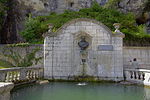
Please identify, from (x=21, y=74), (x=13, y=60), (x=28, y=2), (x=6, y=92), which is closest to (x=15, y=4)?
(x=28, y=2)

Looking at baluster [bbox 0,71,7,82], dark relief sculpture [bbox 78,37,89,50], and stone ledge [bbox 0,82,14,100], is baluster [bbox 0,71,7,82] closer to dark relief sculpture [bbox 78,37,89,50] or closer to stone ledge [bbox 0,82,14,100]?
stone ledge [bbox 0,82,14,100]

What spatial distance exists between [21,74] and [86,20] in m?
4.81

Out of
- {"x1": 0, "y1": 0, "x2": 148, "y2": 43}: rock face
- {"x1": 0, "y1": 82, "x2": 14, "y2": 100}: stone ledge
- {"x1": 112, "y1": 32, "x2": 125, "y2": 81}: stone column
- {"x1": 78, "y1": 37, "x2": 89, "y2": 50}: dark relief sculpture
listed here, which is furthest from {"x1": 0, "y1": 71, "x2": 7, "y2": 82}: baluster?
{"x1": 0, "y1": 0, "x2": 148, "y2": 43}: rock face

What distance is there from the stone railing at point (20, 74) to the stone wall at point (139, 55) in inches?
257

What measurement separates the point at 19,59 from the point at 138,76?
34.3 feet

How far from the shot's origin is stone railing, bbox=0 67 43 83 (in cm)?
781

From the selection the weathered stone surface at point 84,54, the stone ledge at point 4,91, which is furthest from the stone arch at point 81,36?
the stone ledge at point 4,91

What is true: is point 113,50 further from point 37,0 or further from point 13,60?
point 37,0

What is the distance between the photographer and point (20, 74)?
8.72m

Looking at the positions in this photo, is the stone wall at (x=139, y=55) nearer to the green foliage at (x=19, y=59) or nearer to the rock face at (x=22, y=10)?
the green foliage at (x=19, y=59)

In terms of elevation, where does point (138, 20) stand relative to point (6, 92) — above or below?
above

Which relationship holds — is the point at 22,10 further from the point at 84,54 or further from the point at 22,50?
the point at 84,54

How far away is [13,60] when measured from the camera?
15.8 metres

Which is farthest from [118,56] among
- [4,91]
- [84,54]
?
[4,91]
